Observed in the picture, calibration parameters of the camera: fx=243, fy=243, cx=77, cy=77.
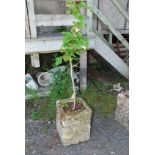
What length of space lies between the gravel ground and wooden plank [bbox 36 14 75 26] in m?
1.32

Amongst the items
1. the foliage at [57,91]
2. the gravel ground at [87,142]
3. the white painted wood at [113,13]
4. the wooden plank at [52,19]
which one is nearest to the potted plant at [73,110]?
the gravel ground at [87,142]

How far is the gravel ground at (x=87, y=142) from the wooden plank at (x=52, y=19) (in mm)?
1322

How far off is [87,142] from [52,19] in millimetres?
1615

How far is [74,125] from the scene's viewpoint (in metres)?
2.69

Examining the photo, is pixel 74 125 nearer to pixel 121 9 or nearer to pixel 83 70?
pixel 83 70

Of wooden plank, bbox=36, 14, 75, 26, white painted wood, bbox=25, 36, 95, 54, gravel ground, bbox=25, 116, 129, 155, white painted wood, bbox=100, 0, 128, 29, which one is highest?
white painted wood, bbox=100, 0, 128, 29

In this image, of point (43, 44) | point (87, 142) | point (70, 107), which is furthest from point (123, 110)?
point (43, 44)

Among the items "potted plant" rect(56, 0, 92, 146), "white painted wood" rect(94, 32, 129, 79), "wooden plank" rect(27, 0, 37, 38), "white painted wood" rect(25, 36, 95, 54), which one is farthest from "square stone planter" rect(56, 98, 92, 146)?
"white painted wood" rect(94, 32, 129, 79)

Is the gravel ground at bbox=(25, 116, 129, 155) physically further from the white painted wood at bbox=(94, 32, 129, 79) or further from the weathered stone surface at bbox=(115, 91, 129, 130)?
the white painted wood at bbox=(94, 32, 129, 79)

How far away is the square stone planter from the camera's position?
2.63 metres
